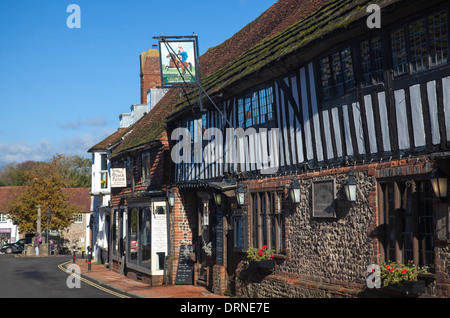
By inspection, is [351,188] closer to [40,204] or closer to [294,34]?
[294,34]

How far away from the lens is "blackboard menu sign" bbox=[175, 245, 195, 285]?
21.2 m

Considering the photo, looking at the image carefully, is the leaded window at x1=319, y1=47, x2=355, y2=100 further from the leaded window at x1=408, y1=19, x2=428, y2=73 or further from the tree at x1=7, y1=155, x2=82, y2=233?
the tree at x1=7, y1=155, x2=82, y2=233

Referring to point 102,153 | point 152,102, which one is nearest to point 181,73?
point 152,102

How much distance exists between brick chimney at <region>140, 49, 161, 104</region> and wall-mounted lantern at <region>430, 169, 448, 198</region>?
29771 mm

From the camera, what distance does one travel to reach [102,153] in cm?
3653

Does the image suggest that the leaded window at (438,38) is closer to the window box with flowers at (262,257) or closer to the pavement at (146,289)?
the window box with flowers at (262,257)

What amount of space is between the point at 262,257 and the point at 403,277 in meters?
5.88

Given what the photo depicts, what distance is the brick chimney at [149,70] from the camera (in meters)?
37.4

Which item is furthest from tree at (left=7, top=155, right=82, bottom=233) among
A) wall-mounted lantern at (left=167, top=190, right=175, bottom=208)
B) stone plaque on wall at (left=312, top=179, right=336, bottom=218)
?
stone plaque on wall at (left=312, top=179, right=336, bottom=218)

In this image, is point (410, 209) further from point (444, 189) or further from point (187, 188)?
point (187, 188)

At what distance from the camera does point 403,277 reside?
962cm
